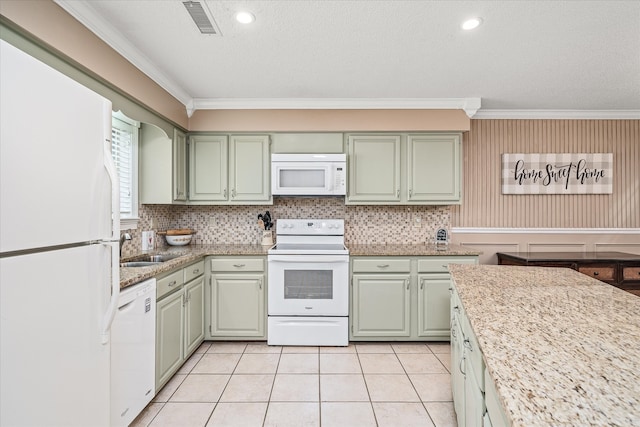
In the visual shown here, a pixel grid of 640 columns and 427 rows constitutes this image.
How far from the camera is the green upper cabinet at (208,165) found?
331cm

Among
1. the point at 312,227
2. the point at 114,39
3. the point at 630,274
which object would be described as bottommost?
the point at 630,274

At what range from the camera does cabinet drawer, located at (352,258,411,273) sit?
306 cm

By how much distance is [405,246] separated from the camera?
343 cm

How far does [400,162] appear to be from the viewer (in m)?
3.29

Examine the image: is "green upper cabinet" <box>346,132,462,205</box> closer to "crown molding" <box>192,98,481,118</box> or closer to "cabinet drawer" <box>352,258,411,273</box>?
"crown molding" <box>192,98,481,118</box>

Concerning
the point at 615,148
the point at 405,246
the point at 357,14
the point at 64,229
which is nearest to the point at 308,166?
the point at 405,246

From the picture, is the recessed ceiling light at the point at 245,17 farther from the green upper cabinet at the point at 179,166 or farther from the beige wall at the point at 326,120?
the green upper cabinet at the point at 179,166

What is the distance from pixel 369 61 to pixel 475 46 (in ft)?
2.36

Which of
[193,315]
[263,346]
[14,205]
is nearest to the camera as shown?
[14,205]

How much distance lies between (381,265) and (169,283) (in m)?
1.83

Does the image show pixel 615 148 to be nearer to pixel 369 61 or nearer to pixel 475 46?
pixel 475 46

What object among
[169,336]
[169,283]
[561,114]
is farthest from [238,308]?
[561,114]

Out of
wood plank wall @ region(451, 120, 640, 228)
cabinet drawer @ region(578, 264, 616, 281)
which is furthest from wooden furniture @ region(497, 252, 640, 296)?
wood plank wall @ region(451, 120, 640, 228)

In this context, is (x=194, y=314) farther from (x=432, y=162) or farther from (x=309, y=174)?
(x=432, y=162)
